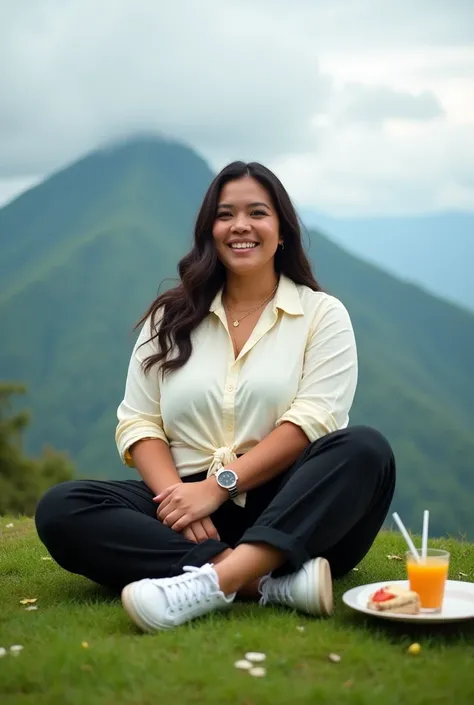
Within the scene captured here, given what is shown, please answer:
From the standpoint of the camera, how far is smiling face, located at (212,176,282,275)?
11.5ft

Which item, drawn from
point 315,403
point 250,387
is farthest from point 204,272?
point 315,403

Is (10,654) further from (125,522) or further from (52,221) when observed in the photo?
(52,221)

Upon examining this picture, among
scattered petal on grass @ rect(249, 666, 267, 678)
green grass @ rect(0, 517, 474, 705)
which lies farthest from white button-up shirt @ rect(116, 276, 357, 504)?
scattered petal on grass @ rect(249, 666, 267, 678)

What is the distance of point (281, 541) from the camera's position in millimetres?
2934

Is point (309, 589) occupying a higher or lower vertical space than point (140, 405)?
lower

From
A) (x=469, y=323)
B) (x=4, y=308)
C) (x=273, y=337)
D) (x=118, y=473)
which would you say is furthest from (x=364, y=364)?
(x=273, y=337)

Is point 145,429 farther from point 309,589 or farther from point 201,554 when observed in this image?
point 309,589

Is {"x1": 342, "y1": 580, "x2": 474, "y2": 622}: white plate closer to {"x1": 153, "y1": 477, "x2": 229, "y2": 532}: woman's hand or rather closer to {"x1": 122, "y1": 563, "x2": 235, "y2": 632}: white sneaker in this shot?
{"x1": 122, "y1": 563, "x2": 235, "y2": 632}: white sneaker

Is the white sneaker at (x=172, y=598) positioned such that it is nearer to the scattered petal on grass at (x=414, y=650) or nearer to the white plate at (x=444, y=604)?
the white plate at (x=444, y=604)

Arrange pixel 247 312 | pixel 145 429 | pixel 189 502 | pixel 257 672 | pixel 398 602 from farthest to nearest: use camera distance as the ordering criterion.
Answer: pixel 247 312
pixel 145 429
pixel 189 502
pixel 398 602
pixel 257 672

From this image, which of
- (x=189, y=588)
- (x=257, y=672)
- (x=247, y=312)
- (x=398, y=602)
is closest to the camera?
(x=257, y=672)

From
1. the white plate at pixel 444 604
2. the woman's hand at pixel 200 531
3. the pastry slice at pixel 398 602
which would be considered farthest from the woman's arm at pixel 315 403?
the pastry slice at pixel 398 602

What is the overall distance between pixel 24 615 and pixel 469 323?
278 ft

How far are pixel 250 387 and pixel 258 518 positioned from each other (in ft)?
1.55
